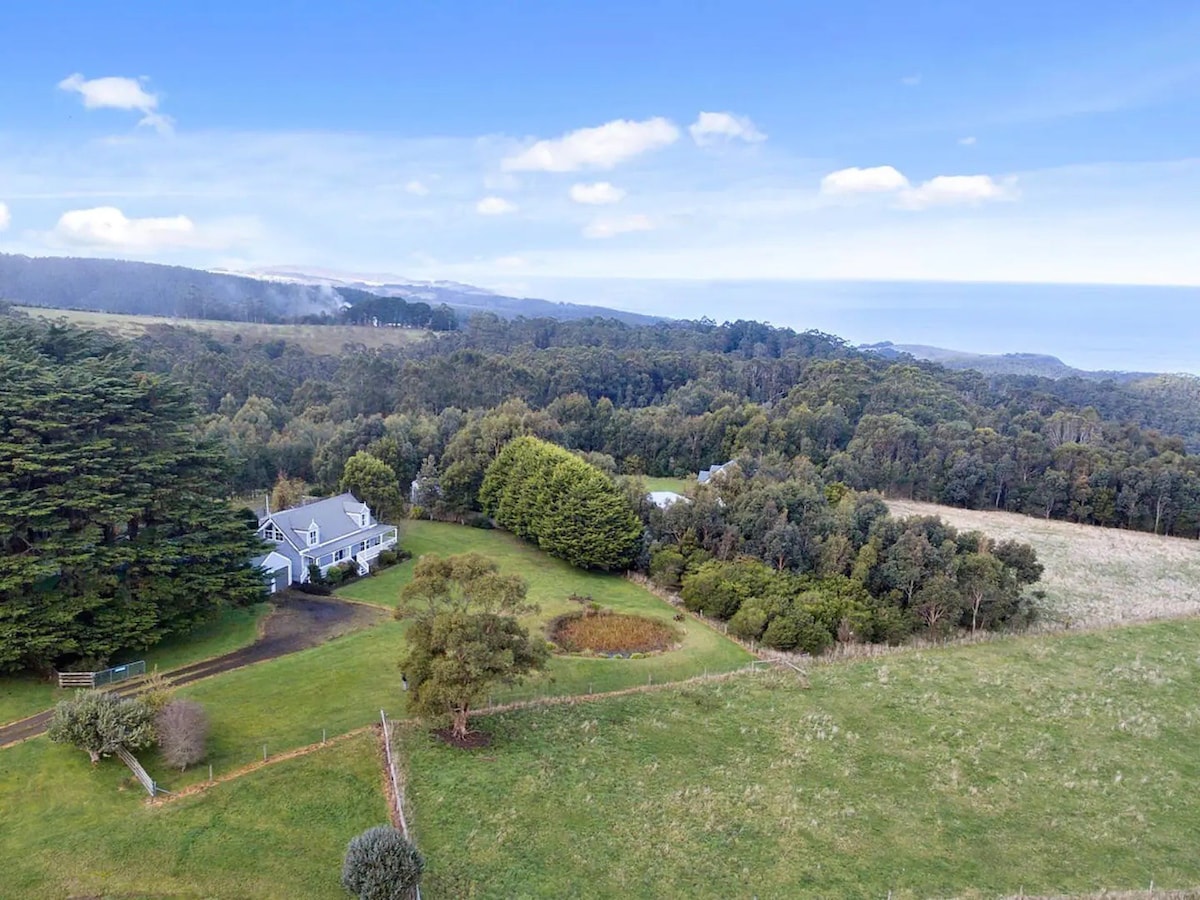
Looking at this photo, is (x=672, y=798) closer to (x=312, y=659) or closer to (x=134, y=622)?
(x=312, y=659)

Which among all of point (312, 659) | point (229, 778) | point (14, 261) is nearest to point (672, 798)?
point (229, 778)

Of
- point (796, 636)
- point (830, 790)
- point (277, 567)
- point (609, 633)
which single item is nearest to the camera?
point (830, 790)

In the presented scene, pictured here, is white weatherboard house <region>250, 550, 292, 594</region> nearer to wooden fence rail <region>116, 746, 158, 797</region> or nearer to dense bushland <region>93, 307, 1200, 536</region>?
dense bushland <region>93, 307, 1200, 536</region>

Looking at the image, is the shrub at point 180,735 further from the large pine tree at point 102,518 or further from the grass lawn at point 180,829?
the large pine tree at point 102,518

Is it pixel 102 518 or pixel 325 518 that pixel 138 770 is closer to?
pixel 102 518

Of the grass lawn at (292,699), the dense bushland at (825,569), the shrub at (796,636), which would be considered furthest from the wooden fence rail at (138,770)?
the shrub at (796,636)

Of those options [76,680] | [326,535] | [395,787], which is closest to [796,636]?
[395,787]

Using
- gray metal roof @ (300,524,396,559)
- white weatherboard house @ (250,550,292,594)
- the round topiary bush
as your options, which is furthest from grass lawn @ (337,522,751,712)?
the round topiary bush
